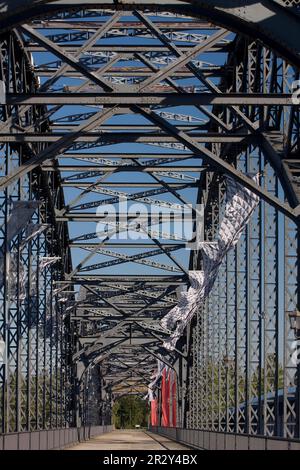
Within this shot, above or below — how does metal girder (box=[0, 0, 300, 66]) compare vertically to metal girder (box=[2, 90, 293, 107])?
below

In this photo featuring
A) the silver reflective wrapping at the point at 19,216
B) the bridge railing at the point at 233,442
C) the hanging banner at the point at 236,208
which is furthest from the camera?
the silver reflective wrapping at the point at 19,216

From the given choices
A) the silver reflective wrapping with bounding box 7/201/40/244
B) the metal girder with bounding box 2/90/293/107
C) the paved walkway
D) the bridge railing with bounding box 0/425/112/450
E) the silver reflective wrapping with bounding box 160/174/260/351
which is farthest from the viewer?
the paved walkway

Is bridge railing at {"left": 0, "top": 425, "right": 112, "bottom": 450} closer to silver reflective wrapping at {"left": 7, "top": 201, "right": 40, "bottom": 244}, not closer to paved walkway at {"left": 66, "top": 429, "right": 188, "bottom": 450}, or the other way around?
paved walkway at {"left": 66, "top": 429, "right": 188, "bottom": 450}

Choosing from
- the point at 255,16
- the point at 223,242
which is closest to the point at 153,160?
the point at 223,242

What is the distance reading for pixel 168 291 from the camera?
222ft

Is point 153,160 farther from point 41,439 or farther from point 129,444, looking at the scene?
point 129,444

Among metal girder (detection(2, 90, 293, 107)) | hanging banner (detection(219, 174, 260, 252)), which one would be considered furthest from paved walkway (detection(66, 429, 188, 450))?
metal girder (detection(2, 90, 293, 107))

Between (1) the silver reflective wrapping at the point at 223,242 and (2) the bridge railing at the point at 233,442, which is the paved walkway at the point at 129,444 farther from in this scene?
(1) the silver reflective wrapping at the point at 223,242

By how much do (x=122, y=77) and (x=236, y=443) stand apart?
40.3 ft

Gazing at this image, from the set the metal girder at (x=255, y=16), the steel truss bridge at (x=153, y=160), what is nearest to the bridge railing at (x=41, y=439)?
the steel truss bridge at (x=153, y=160)

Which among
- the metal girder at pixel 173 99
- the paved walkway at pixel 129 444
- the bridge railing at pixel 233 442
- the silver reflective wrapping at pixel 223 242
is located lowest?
the paved walkway at pixel 129 444
